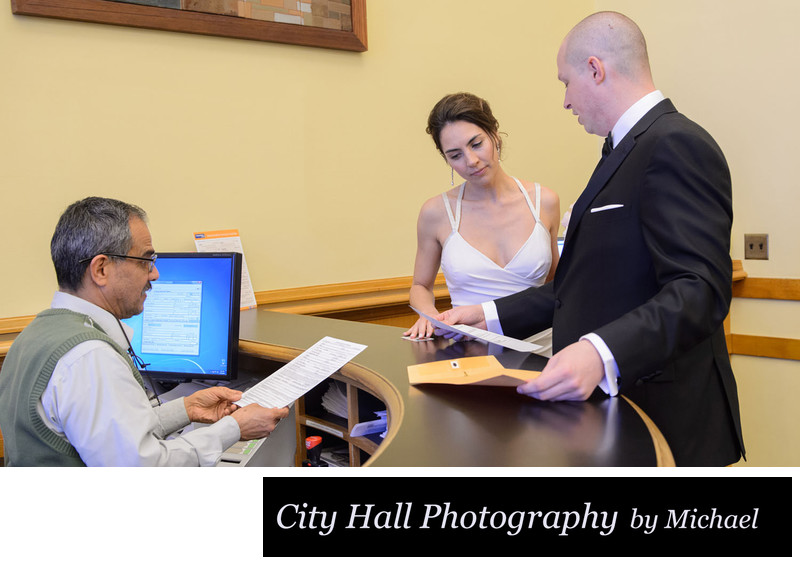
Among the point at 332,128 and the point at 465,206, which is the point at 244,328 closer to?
the point at 465,206

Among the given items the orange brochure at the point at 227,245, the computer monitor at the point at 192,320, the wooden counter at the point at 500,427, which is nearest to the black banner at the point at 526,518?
the wooden counter at the point at 500,427

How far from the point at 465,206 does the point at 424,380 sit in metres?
1.32

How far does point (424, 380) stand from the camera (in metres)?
1.57

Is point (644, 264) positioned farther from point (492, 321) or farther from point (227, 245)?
point (227, 245)

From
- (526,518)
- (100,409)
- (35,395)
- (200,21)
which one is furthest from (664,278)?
(200,21)

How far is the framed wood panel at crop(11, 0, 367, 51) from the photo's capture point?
269cm

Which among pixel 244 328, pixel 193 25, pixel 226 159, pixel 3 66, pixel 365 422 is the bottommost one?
pixel 365 422

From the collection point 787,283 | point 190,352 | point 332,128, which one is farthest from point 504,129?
point 190,352

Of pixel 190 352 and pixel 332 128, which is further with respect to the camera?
pixel 332 128

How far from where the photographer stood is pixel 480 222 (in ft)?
8.87

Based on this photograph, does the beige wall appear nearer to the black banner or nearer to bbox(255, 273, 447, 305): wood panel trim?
bbox(255, 273, 447, 305): wood panel trim

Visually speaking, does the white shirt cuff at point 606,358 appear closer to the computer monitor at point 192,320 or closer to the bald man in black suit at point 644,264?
the bald man in black suit at point 644,264

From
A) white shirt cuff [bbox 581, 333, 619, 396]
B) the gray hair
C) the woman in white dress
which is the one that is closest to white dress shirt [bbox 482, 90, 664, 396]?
white shirt cuff [bbox 581, 333, 619, 396]

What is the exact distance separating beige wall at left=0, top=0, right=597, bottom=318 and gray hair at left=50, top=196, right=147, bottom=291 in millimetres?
1271
